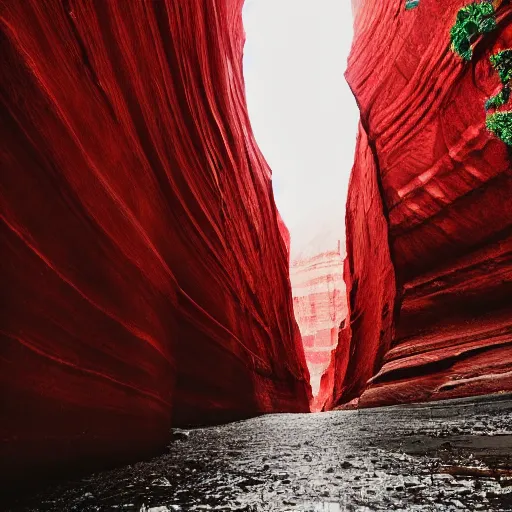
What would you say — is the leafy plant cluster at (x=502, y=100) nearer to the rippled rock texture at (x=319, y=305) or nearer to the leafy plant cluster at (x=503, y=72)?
the leafy plant cluster at (x=503, y=72)

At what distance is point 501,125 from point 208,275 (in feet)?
17.9

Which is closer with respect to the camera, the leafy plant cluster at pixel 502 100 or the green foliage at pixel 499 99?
the leafy plant cluster at pixel 502 100

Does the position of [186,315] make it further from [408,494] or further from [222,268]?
[408,494]

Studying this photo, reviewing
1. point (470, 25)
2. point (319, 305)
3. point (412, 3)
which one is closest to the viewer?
point (470, 25)

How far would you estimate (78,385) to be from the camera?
2266 millimetres

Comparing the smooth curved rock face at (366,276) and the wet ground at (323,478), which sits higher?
the smooth curved rock face at (366,276)

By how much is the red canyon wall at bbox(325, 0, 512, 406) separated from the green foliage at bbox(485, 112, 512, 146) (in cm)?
21

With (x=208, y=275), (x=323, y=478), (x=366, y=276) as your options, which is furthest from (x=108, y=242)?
(x=366, y=276)

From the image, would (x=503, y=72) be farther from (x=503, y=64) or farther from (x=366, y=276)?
(x=366, y=276)

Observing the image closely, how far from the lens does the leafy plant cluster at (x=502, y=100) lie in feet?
19.9

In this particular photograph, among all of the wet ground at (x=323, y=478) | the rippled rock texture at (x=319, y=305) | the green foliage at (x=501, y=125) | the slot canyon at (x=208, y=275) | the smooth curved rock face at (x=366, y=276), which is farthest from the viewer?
the rippled rock texture at (x=319, y=305)

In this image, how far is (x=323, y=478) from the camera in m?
1.88

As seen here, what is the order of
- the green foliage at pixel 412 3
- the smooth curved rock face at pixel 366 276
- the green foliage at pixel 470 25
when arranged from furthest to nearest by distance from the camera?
the smooth curved rock face at pixel 366 276 < the green foliage at pixel 412 3 < the green foliage at pixel 470 25

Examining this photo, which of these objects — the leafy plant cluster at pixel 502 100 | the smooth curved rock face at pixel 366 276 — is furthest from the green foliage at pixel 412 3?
the smooth curved rock face at pixel 366 276
